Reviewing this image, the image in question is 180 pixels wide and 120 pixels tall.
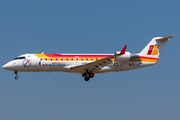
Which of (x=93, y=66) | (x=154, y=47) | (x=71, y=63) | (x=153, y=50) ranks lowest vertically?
(x=93, y=66)

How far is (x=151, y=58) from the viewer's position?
4141cm

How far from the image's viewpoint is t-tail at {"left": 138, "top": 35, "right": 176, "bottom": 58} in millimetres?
41656

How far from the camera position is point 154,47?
138ft

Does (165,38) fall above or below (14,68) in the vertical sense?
above

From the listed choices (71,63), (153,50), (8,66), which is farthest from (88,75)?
(8,66)

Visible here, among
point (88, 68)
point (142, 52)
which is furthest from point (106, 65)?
point (142, 52)

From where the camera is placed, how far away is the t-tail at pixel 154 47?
137 feet

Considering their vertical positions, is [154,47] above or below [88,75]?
above

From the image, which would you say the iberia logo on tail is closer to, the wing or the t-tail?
the t-tail

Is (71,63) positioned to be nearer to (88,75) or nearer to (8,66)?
(88,75)

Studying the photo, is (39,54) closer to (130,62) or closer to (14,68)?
(14,68)

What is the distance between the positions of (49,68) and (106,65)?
712 centimetres

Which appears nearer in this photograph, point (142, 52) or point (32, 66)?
point (32, 66)

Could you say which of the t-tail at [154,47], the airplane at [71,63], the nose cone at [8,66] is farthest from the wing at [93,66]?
the nose cone at [8,66]
